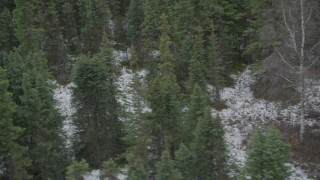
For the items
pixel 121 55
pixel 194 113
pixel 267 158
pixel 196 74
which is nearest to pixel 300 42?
pixel 196 74

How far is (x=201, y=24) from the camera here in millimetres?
42469

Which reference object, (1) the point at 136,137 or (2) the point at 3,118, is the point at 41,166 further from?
(1) the point at 136,137

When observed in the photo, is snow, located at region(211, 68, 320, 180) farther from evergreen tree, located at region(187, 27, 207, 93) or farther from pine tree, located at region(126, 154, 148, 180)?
pine tree, located at region(126, 154, 148, 180)

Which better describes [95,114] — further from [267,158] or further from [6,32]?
[6,32]

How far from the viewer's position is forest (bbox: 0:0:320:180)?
22.7 metres

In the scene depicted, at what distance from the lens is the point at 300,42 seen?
105 feet

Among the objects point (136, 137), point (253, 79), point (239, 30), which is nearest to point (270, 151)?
point (136, 137)

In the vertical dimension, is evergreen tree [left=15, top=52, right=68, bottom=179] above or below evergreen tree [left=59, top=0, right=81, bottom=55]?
below

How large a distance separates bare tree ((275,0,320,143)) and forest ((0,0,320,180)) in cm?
11

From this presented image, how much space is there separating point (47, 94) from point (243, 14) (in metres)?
24.3

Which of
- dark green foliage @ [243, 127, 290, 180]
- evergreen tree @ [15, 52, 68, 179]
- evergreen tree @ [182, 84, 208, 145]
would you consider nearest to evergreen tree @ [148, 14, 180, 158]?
evergreen tree @ [182, 84, 208, 145]

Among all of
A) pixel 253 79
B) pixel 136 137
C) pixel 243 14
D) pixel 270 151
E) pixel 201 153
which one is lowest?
pixel 270 151

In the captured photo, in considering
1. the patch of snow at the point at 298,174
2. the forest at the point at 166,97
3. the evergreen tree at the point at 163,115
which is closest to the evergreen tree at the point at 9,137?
the forest at the point at 166,97

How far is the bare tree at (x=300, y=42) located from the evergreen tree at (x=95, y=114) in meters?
12.9
